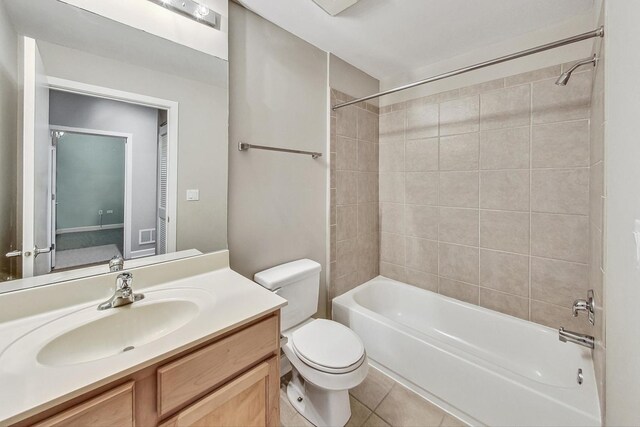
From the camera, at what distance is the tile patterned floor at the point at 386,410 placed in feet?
4.62

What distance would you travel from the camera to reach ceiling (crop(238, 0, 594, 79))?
145 centimetres

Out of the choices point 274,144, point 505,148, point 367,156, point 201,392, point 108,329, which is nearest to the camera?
point 201,392

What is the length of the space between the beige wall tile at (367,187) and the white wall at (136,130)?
1582mm

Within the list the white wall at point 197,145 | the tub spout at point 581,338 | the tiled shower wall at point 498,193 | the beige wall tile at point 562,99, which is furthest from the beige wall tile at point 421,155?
the white wall at point 197,145

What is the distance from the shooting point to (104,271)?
3.49ft

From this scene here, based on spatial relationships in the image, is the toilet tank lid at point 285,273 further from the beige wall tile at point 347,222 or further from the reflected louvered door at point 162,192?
the reflected louvered door at point 162,192

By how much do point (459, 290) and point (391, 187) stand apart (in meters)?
1.04

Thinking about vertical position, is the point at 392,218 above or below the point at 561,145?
below

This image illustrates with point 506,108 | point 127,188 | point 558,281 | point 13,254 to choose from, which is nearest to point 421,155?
point 506,108

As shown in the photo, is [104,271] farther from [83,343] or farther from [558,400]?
[558,400]

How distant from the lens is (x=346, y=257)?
220 centimetres

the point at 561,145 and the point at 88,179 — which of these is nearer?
the point at 88,179

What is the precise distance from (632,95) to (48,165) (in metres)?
1.81

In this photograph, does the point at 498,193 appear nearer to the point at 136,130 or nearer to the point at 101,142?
the point at 136,130
